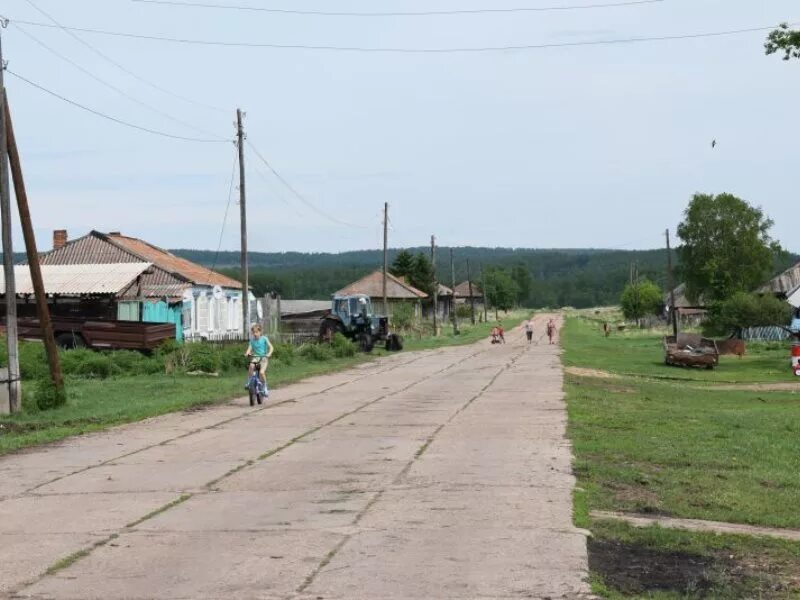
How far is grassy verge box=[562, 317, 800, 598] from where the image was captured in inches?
319

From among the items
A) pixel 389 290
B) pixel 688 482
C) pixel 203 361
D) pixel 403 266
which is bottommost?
pixel 688 482

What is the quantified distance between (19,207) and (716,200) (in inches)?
3173

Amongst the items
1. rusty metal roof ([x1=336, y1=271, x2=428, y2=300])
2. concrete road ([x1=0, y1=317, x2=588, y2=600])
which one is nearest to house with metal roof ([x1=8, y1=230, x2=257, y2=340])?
concrete road ([x1=0, y1=317, x2=588, y2=600])

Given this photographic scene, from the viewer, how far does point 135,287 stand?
168 ft

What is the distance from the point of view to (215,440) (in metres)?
17.0

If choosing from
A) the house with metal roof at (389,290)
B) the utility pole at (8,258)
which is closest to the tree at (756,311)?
the utility pole at (8,258)

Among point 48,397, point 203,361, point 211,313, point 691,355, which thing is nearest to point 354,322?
point 211,313

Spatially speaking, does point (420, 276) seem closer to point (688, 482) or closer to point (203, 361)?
point (203, 361)

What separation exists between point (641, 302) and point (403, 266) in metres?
27.2

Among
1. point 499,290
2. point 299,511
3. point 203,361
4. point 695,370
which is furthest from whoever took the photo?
point 499,290

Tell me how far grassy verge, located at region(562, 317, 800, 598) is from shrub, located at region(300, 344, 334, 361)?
17.2m

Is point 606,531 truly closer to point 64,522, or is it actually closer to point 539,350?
point 64,522

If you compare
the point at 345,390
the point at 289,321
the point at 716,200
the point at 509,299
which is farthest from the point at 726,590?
the point at 509,299

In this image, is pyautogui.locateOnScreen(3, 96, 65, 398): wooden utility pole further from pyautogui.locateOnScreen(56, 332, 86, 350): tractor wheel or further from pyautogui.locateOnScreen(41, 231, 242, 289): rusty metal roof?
pyautogui.locateOnScreen(41, 231, 242, 289): rusty metal roof
